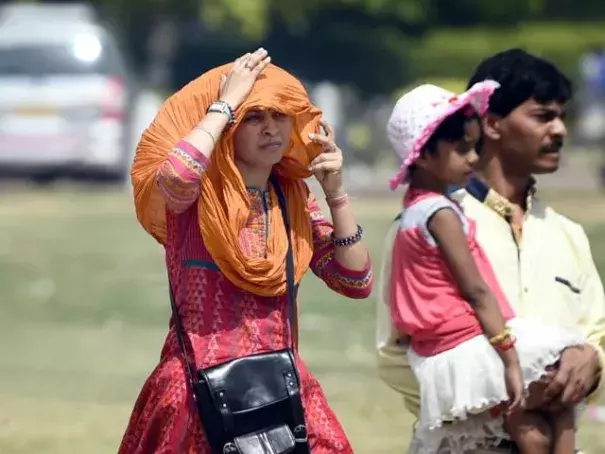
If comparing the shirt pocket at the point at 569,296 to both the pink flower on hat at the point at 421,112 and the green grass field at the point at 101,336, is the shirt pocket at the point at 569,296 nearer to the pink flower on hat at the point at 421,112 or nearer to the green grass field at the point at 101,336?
the pink flower on hat at the point at 421,112

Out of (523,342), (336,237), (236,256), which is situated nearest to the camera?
(236,256)

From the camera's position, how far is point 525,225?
207 inches

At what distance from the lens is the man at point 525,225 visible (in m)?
5.11

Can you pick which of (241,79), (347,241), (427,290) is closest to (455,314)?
(427,290)

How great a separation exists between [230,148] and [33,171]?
1640 cm

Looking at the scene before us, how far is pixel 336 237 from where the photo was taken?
14.8ft

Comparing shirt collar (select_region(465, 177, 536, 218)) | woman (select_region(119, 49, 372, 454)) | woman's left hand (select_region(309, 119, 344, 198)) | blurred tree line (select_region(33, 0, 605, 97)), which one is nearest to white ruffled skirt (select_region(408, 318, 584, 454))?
shirt collar (select_region(465, 177, 536, 218))

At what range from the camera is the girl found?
4852mm

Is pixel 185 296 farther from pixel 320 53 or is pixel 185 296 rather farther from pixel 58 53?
pixel 320 53

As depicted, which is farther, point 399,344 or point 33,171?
point 33,171

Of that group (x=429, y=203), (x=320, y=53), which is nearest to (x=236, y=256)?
(x=429, y=203)

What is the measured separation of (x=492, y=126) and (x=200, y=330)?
1447 millimetres

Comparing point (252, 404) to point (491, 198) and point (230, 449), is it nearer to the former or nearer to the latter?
point (230, 449)

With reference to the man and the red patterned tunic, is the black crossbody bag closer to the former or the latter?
the red patterned tunic
